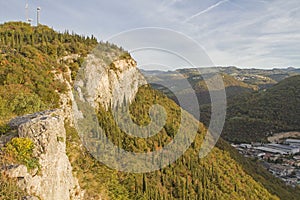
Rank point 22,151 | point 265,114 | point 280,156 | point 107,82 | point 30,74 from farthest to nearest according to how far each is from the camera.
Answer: point 265,114
point 280,156
point 107,82
point 30,74
point 22,151

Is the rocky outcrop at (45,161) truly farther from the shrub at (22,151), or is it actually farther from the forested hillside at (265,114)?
the forested hillside at (265,114)

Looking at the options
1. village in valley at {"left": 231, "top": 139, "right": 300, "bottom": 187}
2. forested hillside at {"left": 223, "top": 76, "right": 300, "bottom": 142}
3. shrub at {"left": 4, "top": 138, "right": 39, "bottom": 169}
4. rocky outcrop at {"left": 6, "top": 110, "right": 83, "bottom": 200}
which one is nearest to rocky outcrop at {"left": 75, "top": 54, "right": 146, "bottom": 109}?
rocky outcrop at {"left": 6, "top": 110, "right": 83, "bottom": 200}

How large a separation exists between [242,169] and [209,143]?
6.35m

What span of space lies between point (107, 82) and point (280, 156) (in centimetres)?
5530

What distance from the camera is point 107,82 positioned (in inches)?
1028

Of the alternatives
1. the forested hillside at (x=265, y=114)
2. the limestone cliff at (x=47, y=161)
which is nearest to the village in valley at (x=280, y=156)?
the forested hillside at (x=265, y=114)

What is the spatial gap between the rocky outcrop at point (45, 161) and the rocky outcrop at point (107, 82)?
14.2 m

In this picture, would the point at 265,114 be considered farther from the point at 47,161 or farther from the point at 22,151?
the point at 22,151

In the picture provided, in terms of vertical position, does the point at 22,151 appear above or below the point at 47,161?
above

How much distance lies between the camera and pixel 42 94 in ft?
42.7

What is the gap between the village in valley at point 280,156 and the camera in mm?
49888

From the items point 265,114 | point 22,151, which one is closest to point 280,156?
point 265,114

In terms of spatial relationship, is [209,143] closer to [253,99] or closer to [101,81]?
[101,81]

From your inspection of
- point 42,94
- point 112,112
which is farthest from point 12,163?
point 112,112
